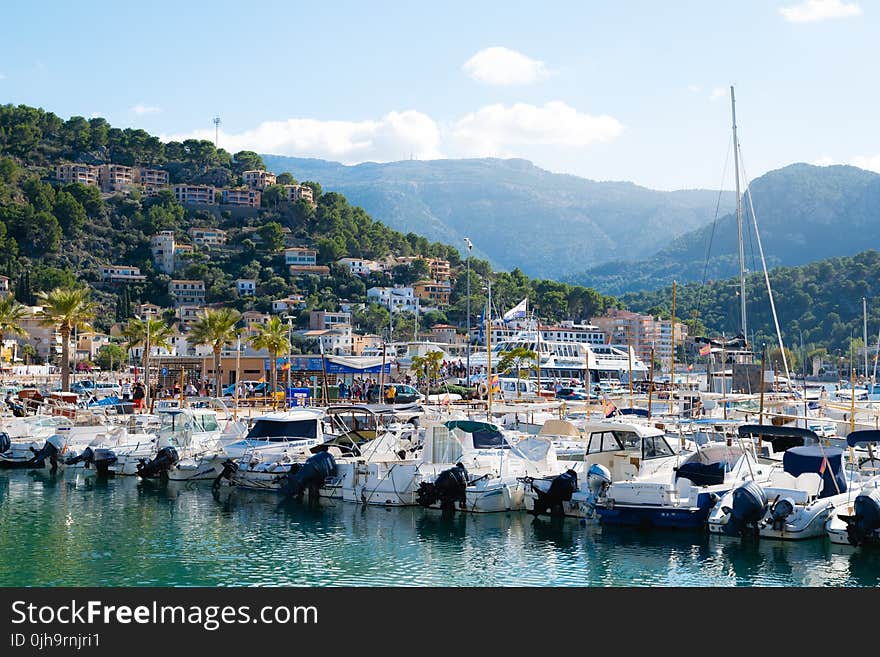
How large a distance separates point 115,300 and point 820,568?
482 feet

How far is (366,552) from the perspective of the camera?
2423 cm

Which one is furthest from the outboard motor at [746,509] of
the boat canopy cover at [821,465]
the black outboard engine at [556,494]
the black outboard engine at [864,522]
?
the black outboard engine at [556,494]

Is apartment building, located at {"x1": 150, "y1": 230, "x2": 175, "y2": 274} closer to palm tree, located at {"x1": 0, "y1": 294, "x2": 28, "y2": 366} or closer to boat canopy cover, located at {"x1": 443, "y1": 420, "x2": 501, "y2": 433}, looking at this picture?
palm tree, located at {"x1": 0, "y1": 294, "x2": 28, "y2": 366}

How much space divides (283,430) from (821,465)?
1771 centimetres

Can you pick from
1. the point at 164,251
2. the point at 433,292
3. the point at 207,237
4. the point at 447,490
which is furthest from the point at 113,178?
the point at 447,490

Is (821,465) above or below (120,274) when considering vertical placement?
below

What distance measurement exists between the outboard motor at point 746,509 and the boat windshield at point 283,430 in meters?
15.8

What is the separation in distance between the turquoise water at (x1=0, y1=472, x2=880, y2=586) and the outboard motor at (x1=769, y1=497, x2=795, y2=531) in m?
0.45

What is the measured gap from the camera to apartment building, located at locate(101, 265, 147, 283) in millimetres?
163250

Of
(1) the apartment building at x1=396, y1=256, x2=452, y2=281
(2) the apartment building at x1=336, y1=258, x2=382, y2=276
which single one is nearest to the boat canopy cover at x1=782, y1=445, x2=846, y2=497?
(2) the apartment building at x1=336, y1=258, x2=382, y2=276

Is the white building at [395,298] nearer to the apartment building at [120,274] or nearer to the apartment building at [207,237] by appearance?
the apartment building at [207,237]

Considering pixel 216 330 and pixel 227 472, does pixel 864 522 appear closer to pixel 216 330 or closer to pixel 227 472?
pixel 227 472

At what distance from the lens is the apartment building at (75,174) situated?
626ft
